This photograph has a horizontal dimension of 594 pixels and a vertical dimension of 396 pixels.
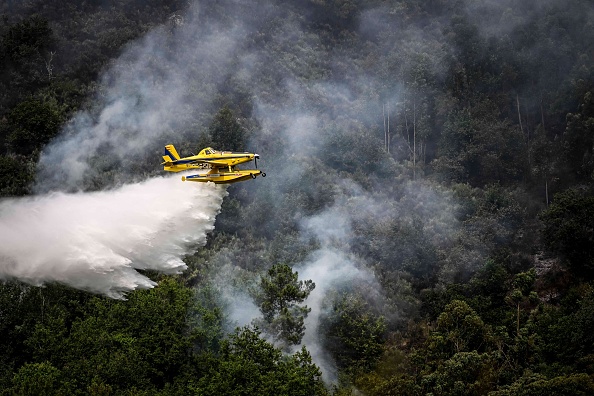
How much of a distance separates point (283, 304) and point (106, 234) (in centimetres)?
1125

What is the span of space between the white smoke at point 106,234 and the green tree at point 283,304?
5.82 m

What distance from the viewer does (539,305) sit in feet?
228

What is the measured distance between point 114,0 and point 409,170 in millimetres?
28280

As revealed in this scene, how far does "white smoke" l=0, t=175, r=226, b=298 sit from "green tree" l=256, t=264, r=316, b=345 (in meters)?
5.82

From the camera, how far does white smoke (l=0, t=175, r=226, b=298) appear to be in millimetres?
60312

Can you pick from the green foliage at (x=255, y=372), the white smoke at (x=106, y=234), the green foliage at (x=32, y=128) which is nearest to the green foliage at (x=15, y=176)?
the green foliage at (x=32, y=128)

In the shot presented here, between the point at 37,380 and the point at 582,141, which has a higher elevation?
the point at 582,141

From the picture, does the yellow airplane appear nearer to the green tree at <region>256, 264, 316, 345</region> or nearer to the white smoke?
the white smoke

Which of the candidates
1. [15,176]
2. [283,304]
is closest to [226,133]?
[15,176]

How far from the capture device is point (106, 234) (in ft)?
204

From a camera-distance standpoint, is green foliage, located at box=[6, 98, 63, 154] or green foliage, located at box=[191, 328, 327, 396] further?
green foliage, located at box=[6, 98, 63, 154]

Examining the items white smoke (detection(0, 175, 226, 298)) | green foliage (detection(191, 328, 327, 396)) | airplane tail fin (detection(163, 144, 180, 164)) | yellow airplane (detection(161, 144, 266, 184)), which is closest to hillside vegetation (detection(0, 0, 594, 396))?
green foliage (detection(191, 328, 327, 396))

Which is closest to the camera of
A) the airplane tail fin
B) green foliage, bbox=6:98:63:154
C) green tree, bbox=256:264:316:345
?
the airplane tail fin

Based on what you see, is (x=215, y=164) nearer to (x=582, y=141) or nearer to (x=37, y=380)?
(x=37, y=380)
